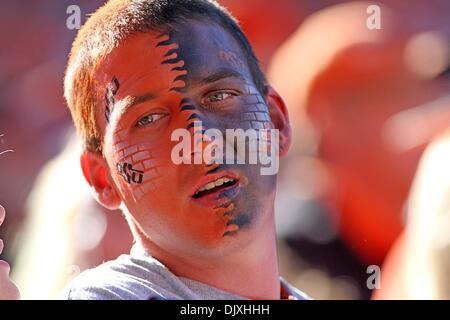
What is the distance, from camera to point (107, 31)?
1.25m

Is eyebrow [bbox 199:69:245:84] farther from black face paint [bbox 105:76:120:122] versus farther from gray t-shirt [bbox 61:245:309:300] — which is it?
gray t-shirt [bbox 61:245:309:300]

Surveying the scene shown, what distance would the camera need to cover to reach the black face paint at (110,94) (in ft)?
4.14

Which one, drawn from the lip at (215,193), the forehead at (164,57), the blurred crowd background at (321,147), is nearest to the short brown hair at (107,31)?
the forehead at (164,57)

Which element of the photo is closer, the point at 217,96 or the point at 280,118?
the point at 217,96

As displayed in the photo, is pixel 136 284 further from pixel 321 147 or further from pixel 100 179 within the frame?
pixel 321 147

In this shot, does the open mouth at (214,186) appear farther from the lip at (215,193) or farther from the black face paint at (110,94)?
the black face paint at (110,94)

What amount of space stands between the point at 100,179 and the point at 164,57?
0.25 meters

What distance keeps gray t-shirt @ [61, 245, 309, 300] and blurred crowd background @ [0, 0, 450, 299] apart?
57cm

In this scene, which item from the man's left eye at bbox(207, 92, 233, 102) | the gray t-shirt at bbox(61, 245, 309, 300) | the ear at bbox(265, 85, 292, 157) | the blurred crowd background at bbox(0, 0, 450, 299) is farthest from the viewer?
the blurred crowd background at bbox(0, 0, 450, 299)


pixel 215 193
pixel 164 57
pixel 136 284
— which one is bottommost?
pixel 136 284

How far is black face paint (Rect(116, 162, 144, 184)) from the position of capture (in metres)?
1.27

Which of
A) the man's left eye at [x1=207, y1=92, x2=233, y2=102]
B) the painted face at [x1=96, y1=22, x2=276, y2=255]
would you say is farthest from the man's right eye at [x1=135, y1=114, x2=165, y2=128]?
the man's left eye at [x1=207, y1=92, x2=233, y2=102]

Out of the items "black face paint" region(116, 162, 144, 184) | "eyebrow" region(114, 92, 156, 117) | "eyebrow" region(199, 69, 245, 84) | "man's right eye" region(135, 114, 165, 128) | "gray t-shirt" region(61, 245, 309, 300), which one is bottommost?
"gray t-shirt" region(61, 245, 309, 300)

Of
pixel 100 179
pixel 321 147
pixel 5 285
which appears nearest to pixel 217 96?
pixel 100 179
